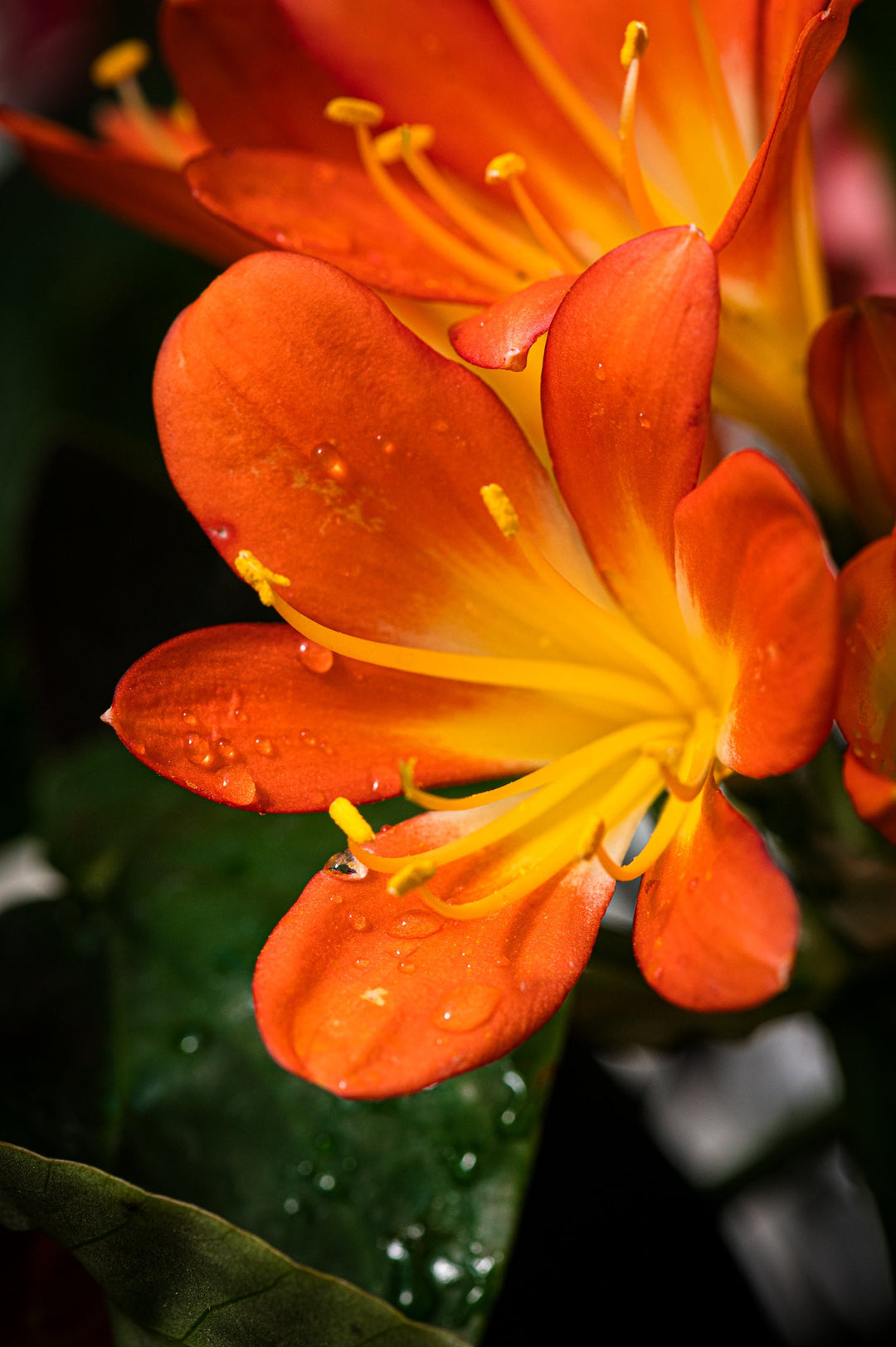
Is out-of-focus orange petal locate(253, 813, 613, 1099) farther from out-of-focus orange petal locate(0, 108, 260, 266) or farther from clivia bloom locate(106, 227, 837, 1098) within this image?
out-of-focus orange petal locate(0, 108, 260, 266)

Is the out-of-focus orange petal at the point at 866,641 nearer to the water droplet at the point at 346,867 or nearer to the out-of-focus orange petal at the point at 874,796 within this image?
the out-of-focus orange petal at the point at 874,796

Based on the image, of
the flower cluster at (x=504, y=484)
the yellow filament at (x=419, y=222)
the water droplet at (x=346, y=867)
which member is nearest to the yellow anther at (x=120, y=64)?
the flower cluster at (x=504, y=484)

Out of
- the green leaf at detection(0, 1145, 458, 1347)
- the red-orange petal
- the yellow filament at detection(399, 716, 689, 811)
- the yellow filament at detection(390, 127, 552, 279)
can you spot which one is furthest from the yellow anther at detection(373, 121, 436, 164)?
the green leaf at detection(0, 1145, 458, 1347)

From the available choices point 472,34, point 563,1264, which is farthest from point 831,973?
point 472,34

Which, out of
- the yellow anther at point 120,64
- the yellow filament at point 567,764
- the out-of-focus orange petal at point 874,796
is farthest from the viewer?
the yellow anther at point 120,64

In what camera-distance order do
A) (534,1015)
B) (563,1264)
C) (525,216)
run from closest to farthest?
(534,1015), (525,216), (563,1264)

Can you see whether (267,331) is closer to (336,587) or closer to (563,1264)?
(336,587)

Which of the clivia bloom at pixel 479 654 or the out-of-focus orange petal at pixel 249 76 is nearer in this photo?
the clivia bloom at pixel 479 654

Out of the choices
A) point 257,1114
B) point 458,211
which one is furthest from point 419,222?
point 257,1114
